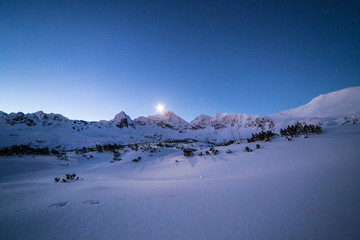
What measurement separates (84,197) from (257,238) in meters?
2.61

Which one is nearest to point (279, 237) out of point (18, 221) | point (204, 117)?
point (18, 221)

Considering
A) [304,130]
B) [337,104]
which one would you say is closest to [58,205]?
[304,130]

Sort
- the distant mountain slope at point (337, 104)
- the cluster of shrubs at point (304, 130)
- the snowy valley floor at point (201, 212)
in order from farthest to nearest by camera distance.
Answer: the distant mountain slope at point (337, 104), the cluster of shrubs at point (304, 130), the snowy valley floor at point (201, 212)

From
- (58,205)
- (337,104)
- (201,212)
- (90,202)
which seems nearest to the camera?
(201,212)

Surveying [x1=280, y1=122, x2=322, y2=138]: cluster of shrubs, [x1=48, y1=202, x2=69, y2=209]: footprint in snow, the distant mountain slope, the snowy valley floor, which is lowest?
the snowy valley floor

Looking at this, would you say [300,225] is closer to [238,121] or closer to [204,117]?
[238,121]

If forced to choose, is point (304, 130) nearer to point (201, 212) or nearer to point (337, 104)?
point (201, 212)

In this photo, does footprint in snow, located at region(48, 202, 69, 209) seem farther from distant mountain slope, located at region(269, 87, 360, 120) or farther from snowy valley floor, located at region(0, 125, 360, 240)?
distant mountain slope, located at region(269, 87, 360, 120)

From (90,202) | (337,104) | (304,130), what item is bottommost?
(90,202)

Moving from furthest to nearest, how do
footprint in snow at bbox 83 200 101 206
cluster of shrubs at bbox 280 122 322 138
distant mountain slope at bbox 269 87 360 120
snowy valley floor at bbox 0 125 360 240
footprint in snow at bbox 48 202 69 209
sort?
distant mountain slope at bbox 269 87 360 120 < cluster of shrubs at bbox 280 122 322 138 < footprint in snow at bbox 83 200 101 206 < footprint in snow at bbox 48 202 69 209 < snowy valley floor at bbox 0 125 360 240

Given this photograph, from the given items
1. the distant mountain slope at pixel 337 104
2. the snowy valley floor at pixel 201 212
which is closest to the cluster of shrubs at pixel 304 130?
the snowy valley floor at pixel 201 212

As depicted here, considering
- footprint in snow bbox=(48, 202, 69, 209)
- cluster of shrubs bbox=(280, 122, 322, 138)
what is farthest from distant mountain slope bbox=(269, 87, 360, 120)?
footprint in snow bbox=(48, 202, 69, 209)

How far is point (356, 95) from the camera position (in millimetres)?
24031

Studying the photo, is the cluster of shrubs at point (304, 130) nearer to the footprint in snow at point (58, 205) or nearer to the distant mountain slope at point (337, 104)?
the footprint in snow at point (58, 205)
